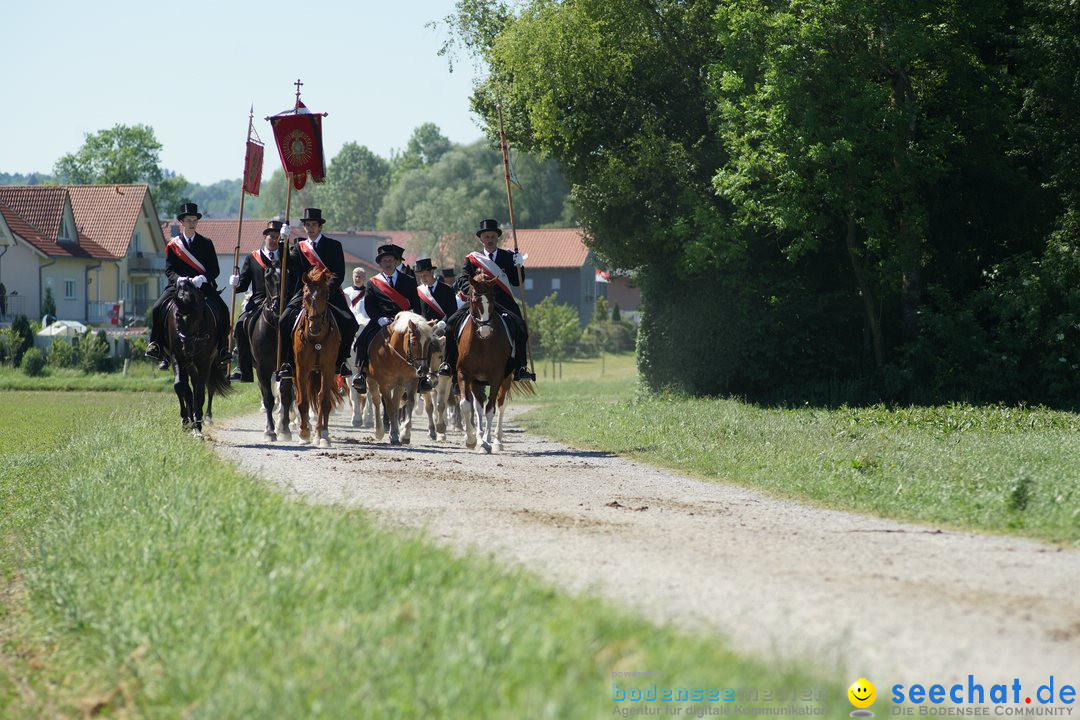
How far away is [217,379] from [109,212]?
60342 mm

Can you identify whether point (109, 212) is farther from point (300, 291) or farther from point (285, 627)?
point (285, 627)

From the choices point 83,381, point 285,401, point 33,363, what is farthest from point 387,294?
point 33,363

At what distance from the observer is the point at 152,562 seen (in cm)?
855

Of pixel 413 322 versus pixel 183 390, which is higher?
pixel 413 322

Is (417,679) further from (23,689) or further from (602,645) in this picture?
(23,689)

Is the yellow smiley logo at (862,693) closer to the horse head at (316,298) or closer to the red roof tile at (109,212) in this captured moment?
the horse head at (316,298)

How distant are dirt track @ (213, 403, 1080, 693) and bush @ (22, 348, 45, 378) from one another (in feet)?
98.8

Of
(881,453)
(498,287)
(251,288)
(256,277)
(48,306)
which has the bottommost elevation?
(881,453)

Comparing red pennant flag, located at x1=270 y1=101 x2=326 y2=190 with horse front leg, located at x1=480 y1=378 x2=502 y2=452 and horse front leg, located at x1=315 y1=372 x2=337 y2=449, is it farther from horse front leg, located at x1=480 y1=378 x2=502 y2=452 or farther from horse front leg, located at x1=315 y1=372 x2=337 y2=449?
horse front leg, located at x1=480 y1=378 x2=502 y2=452

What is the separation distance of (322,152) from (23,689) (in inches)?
575

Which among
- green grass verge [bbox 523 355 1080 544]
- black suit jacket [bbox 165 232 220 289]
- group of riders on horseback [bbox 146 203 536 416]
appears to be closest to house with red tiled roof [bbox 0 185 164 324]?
green grass verge [bbox 523 355 1080 544]

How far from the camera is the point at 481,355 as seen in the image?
18719mm

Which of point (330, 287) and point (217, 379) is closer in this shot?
point (330, 287)

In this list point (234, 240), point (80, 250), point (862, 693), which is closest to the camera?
point (862, 693)
